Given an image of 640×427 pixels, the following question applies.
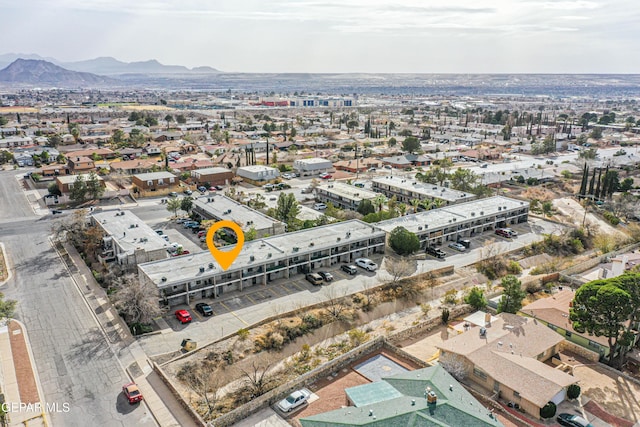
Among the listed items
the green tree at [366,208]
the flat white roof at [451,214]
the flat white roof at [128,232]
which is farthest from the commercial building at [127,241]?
the green tree at [366,208]

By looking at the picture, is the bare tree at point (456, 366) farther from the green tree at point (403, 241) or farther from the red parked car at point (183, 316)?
the red parked car at point (183, 316)

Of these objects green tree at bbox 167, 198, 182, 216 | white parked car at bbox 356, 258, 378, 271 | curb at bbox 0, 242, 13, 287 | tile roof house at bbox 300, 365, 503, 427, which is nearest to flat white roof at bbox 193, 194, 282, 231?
green tree at bbox 167, 198, 182, 216

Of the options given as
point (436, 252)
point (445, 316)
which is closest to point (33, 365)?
point (445, 316)

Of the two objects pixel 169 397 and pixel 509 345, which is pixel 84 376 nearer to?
pixel 169 397

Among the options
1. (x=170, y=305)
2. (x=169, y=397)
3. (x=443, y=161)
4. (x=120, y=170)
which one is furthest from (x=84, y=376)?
(x=443, y=161)

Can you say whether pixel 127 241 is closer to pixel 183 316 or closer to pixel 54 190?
pixel 183 316
